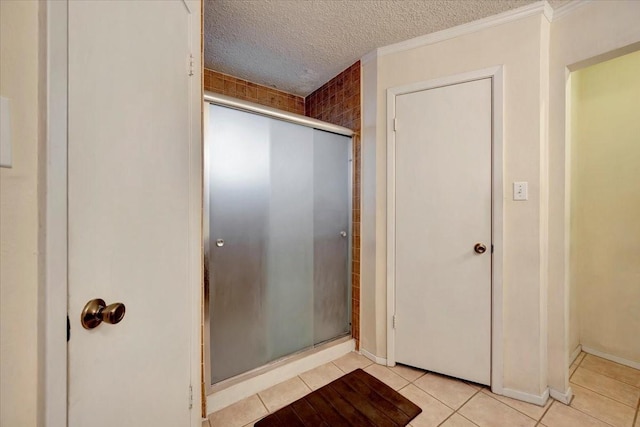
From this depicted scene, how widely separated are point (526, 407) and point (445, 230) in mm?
1091

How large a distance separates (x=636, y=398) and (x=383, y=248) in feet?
5.51

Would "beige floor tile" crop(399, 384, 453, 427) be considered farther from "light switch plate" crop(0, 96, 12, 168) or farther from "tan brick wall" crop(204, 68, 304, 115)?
"tan brick wall" crop(204, 68, 304, 115)

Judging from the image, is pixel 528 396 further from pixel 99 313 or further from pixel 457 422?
pixel 99 313

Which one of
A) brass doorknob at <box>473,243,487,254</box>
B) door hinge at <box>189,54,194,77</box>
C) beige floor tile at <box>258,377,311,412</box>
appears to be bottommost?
beige floor tile at <box>258,377,311,412</box>

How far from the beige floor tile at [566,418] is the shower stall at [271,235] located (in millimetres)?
1270

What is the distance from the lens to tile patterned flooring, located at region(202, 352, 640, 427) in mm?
1394

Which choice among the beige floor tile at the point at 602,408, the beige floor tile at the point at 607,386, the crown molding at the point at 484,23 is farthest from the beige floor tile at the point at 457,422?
the crown molding at the point at 484,23

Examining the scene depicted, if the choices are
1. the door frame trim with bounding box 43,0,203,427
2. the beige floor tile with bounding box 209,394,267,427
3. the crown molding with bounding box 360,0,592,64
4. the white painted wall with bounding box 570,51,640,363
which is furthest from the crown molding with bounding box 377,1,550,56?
the beige floor tile with bounding box 209,394,267,427

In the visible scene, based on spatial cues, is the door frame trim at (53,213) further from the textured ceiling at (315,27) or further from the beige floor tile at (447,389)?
the beige floor tile at (447,389)

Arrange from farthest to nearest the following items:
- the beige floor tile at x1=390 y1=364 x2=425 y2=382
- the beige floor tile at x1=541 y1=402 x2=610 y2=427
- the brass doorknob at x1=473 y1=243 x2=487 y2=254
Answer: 1. the beige floor tile at x1=390 y1=364 x2=425 y2=382
2. the brass doorknob at x1=473 y1=243 x2=487 y2=254
3. the beige floor tile at x1=541 y1=402 x2=610 y2=427

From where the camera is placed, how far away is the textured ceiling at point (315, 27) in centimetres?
149

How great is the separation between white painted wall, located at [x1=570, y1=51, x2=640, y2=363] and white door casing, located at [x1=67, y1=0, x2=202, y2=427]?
244 cm

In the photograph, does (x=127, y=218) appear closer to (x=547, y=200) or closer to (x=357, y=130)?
(x=357, y=130)

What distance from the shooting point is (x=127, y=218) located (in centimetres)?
76
